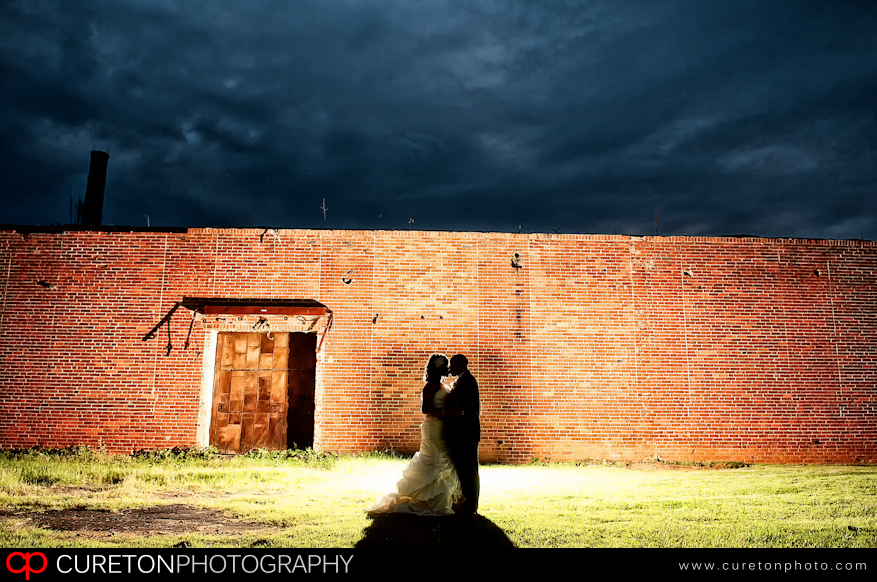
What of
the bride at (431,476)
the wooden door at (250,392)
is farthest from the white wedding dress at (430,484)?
the wooden door at (250,392)

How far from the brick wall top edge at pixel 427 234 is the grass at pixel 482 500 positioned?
4273 millimetres

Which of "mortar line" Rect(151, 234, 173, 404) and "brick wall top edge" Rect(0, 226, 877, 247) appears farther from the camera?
"brick wall top edge" Rect(0, 226, 877, 247)

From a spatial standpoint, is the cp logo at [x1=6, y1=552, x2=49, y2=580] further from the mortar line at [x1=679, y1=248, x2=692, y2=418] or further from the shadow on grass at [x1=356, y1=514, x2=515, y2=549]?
the mortar line at [x1=679, y1=248, x2=692, y2=418]

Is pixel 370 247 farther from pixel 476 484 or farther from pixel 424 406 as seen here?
pixel 476 484

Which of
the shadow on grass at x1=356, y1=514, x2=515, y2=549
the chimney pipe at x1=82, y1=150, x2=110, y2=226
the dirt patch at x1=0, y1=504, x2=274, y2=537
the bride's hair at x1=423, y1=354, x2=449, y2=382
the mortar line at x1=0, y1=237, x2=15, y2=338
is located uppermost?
the chimney pipe at x1=82, y1=150, x2=110, y2=226

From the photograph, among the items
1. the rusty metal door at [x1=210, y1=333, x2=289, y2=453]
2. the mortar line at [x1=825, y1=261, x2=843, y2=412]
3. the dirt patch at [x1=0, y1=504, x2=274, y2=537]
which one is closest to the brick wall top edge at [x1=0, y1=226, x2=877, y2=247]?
the mortar line at [x1=825, y1=261, x2=843, y2=412]

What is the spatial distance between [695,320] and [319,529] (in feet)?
27.9

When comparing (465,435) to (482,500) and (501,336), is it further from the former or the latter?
(501,336)

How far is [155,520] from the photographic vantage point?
523 centimetres

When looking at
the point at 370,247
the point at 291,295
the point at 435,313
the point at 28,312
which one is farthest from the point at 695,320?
the point at 28,312

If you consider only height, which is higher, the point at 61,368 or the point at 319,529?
the point at 61,368

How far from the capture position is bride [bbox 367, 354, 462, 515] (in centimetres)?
527

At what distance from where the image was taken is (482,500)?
6.02 m

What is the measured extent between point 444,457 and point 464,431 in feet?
1.19
